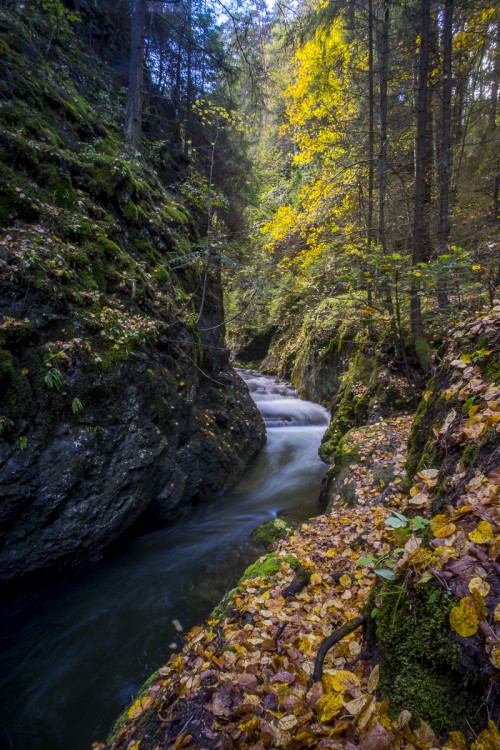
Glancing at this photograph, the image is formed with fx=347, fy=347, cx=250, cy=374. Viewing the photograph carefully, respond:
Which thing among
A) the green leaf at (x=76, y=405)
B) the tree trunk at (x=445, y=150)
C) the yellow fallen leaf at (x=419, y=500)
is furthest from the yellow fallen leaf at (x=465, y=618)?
the tree trunk at (x=445, y=150)

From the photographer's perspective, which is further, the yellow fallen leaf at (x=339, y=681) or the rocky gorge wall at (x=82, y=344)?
the rocky gorge wall at (x=82, y=344)

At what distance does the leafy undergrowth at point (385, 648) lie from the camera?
133 centimetres

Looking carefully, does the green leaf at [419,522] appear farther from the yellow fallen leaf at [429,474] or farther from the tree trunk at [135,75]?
the tree trunk at [135,75]

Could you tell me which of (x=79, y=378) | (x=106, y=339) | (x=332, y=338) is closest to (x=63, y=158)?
(x=106, y=339)

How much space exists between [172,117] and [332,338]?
9386 mm

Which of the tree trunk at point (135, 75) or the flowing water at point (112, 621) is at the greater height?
the tree trunk at point (135, 75)

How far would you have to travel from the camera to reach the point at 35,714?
346 centimetres

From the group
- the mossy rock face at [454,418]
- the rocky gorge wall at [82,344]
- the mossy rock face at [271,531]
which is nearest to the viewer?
the mossy rock face at [454,418]

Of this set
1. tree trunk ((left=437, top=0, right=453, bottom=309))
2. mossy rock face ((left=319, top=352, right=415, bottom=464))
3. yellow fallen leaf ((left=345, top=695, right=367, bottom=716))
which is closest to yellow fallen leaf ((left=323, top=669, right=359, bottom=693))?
yellow fallen leaf ((left=345, top=695, right=367, bottom=716))

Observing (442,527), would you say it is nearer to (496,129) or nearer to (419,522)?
(419,522)

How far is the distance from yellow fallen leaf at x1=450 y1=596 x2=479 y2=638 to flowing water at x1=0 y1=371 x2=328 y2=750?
3.72 meters

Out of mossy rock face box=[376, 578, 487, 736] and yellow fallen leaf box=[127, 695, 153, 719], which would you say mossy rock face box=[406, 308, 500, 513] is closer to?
mossy rock face box=[376, 578, 487, 736]

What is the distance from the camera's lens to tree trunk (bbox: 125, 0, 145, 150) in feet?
27.5

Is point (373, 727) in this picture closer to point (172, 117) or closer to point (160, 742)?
point (160, 742)
